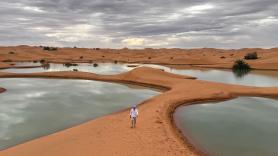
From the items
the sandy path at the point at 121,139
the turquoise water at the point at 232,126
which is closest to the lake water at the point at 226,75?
the turquoise water at the point at 232,126

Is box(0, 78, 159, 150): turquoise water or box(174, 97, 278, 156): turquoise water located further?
box(0, 78, 159, 150): turquoise water

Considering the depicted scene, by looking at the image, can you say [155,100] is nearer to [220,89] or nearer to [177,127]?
[177,127]

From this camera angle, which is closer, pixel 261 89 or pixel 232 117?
pixel 232 117

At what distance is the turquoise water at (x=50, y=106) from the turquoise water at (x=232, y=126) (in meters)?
6.94

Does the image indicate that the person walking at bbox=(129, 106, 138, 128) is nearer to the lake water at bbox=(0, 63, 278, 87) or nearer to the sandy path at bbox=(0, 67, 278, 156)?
the sandy path at bbox=(0, 67, 278, 156)

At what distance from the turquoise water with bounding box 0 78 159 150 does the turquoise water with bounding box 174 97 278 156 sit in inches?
273

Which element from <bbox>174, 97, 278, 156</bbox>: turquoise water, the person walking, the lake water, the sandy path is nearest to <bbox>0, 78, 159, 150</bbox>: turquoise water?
the sandy path

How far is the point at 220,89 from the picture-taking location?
37625 mm

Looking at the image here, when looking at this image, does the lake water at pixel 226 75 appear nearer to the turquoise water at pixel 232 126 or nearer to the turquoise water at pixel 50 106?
the turquoise water at pixel 232 126

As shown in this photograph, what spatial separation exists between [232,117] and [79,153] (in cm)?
1422

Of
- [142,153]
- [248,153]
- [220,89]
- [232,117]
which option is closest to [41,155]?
[142,153]

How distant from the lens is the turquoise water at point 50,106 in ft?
68.1

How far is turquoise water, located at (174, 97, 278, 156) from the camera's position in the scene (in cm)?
1731

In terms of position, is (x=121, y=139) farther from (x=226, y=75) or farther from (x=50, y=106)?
(x=226, y=75)
